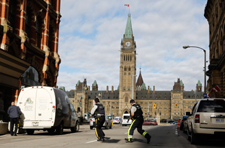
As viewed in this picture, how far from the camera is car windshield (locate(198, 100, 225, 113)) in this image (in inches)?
478

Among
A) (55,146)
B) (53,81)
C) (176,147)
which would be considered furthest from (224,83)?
(55,146)

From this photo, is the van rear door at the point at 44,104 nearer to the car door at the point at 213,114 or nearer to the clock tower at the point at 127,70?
the car door at the point at 213,114

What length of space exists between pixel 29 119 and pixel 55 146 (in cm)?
681

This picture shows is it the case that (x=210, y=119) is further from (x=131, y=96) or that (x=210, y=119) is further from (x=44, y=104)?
(x=131, y=96)

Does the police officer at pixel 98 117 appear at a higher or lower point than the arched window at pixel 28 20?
lower

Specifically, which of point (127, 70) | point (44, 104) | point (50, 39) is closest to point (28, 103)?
point (44, 104)

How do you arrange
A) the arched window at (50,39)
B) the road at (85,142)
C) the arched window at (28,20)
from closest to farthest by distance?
1. the road at (85,142)
2. the arched window at (28,20)
3. the arched window at (50,39)

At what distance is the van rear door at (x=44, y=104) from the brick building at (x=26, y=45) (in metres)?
5.40

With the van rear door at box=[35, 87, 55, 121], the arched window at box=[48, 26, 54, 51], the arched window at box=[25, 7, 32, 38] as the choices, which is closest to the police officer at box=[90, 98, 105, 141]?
the van rear door at box=[35, 87, 55, 121]

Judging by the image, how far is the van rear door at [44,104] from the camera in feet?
55.4

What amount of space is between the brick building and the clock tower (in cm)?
14266

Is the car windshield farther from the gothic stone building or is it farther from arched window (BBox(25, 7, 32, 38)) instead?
the gothic stone building

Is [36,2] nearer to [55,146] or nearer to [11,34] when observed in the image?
[11,34]

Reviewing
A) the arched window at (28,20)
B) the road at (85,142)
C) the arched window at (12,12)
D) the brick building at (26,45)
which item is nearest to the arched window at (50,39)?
the brick building at (26,45)
